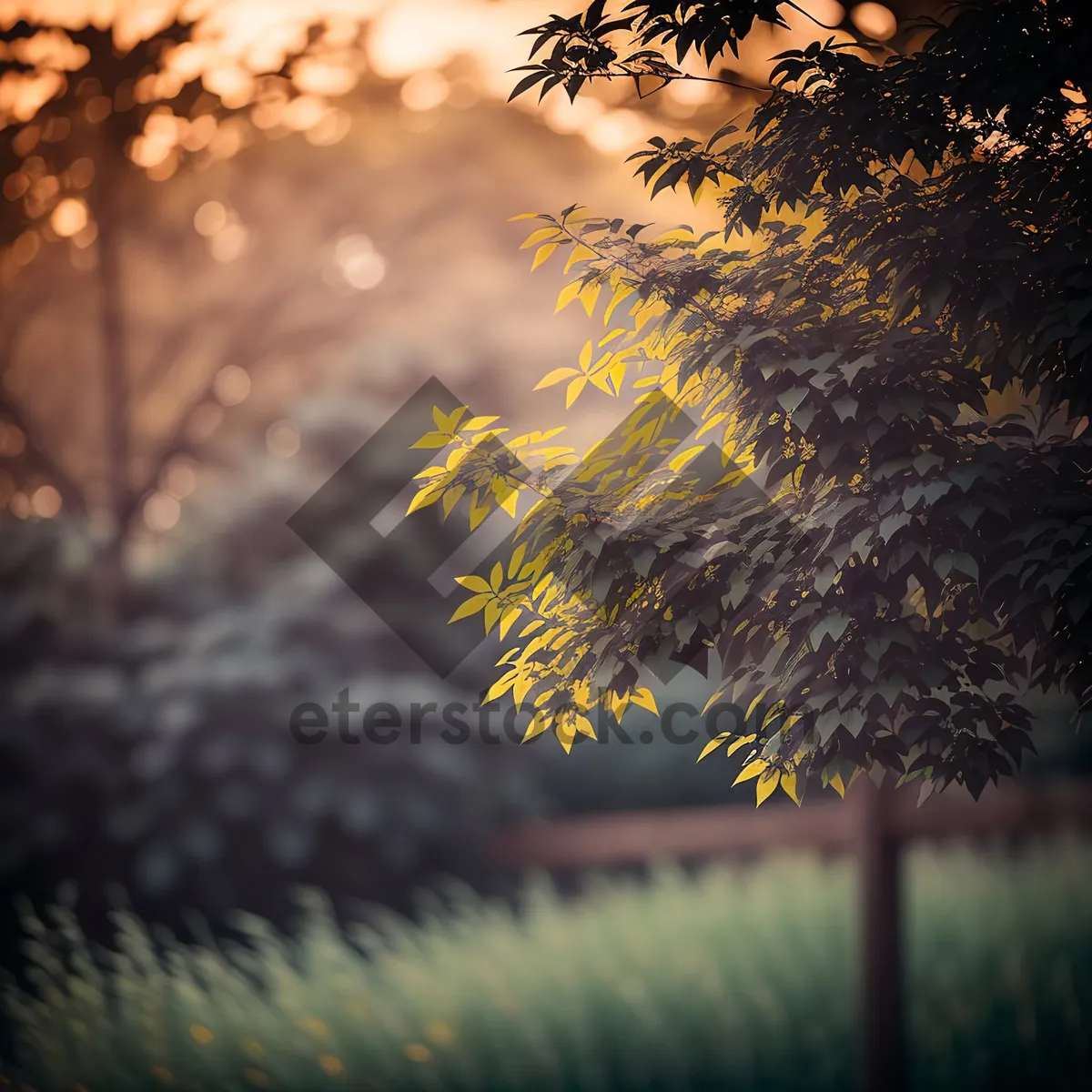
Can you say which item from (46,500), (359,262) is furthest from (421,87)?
(46,500)

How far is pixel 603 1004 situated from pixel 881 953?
1.96 metres

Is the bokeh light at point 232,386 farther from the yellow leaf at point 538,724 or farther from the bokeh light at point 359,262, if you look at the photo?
the yellow leaf at point 538,724

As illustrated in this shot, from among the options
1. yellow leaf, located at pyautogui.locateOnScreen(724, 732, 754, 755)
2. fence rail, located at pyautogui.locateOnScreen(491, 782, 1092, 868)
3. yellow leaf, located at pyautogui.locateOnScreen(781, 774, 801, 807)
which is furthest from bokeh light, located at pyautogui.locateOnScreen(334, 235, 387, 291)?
yellow leaf, located at pyautogui.locateOnScreen(781, 774, 801, 807)

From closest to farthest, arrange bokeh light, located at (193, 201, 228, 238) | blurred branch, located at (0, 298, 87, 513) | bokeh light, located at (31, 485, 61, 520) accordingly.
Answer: blurred branch, located at (0, 298, 87, 513)
bokeh light, located at (31, 485, 61, 520)
bokeh light, located at (193, 201, 228, 238)

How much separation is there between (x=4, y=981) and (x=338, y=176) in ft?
30.7

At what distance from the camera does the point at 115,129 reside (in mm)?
9000

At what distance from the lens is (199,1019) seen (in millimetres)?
5535

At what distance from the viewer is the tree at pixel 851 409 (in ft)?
8.05

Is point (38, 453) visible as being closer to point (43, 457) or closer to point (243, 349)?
point (43, 457)

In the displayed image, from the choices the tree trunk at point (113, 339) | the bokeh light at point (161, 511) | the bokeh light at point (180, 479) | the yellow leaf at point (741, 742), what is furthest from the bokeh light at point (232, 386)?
the yellow leaf at point (741, 742)

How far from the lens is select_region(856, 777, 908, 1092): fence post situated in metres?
4.38

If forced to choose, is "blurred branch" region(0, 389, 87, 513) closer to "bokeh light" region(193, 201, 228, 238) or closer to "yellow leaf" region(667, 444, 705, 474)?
"bokeh light" region(193, 201, 228, 238)

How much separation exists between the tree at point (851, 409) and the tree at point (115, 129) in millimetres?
→ 7353

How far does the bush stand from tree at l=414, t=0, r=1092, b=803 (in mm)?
3222
